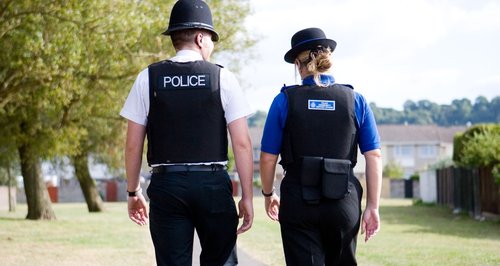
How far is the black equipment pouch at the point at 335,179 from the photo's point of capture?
6.07m

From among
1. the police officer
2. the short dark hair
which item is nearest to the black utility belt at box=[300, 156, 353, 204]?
the police officer

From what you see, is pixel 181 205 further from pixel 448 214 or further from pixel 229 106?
pixel 448 214

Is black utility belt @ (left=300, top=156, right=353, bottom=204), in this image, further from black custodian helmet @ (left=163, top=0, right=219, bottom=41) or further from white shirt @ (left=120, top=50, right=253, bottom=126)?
black custodian helmet @ (left=163, top=0, right=219, bottom=41)

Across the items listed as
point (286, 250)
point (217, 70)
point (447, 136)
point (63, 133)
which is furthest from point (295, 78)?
point (447, 136)

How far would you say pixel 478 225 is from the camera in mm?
24172

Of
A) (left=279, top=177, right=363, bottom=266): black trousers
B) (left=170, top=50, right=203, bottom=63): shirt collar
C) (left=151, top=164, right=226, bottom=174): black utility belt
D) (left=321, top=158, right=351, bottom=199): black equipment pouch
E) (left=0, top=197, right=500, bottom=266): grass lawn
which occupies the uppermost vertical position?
(left=170, top=50, right=203, bottom=63): shirt collar

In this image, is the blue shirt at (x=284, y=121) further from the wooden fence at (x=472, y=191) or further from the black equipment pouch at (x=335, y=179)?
the wooden fence at (x=472, y=191)

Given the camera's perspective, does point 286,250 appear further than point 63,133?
No

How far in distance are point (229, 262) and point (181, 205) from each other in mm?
497

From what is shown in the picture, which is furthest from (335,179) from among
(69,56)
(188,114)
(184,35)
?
(69,56)

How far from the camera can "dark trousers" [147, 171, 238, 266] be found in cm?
591

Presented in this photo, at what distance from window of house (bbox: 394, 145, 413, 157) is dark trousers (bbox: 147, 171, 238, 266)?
105280 millimetres

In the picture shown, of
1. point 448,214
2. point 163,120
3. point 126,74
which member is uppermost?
point 126,74

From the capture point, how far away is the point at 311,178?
610cm
